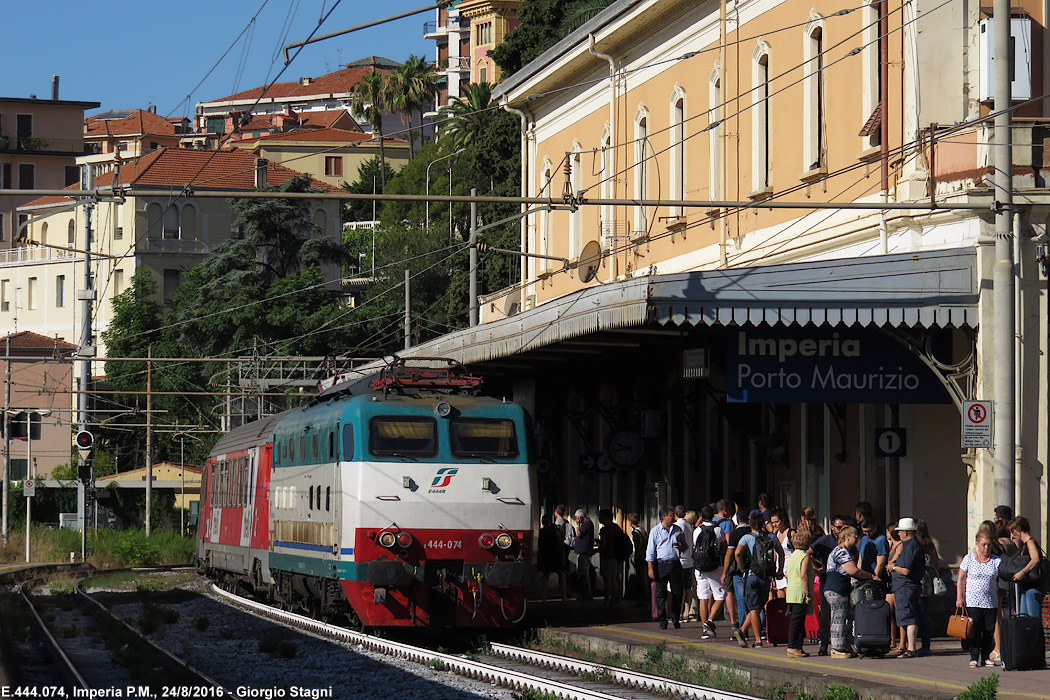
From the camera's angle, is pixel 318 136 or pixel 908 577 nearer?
pixel 908 577

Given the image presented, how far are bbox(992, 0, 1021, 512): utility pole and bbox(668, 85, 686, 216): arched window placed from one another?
10976mm

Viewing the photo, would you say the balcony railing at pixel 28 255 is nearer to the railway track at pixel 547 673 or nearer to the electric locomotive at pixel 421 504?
the electric locomotive at pixel 421 504

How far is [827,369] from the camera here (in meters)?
19.0

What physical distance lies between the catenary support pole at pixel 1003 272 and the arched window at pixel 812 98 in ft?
18.9

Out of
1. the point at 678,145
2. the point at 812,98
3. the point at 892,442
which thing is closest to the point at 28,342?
the point at 678,145

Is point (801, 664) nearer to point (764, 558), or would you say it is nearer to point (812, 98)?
point (764, 558)

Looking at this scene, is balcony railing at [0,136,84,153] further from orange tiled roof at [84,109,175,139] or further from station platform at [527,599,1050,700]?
station platform at [527,599,1050,700]

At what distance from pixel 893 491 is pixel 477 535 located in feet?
16.8

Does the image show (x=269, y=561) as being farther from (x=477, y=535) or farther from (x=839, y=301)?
(x=839, y=301)

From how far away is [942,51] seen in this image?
19.5m

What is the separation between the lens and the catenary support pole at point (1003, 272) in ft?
54.3

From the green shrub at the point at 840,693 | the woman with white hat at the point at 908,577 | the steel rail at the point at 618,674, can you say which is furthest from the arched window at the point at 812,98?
the green shrub at the point at 840,693

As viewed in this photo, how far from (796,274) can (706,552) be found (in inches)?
132

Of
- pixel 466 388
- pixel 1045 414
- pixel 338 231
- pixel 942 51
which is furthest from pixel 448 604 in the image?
pixel 338 231
